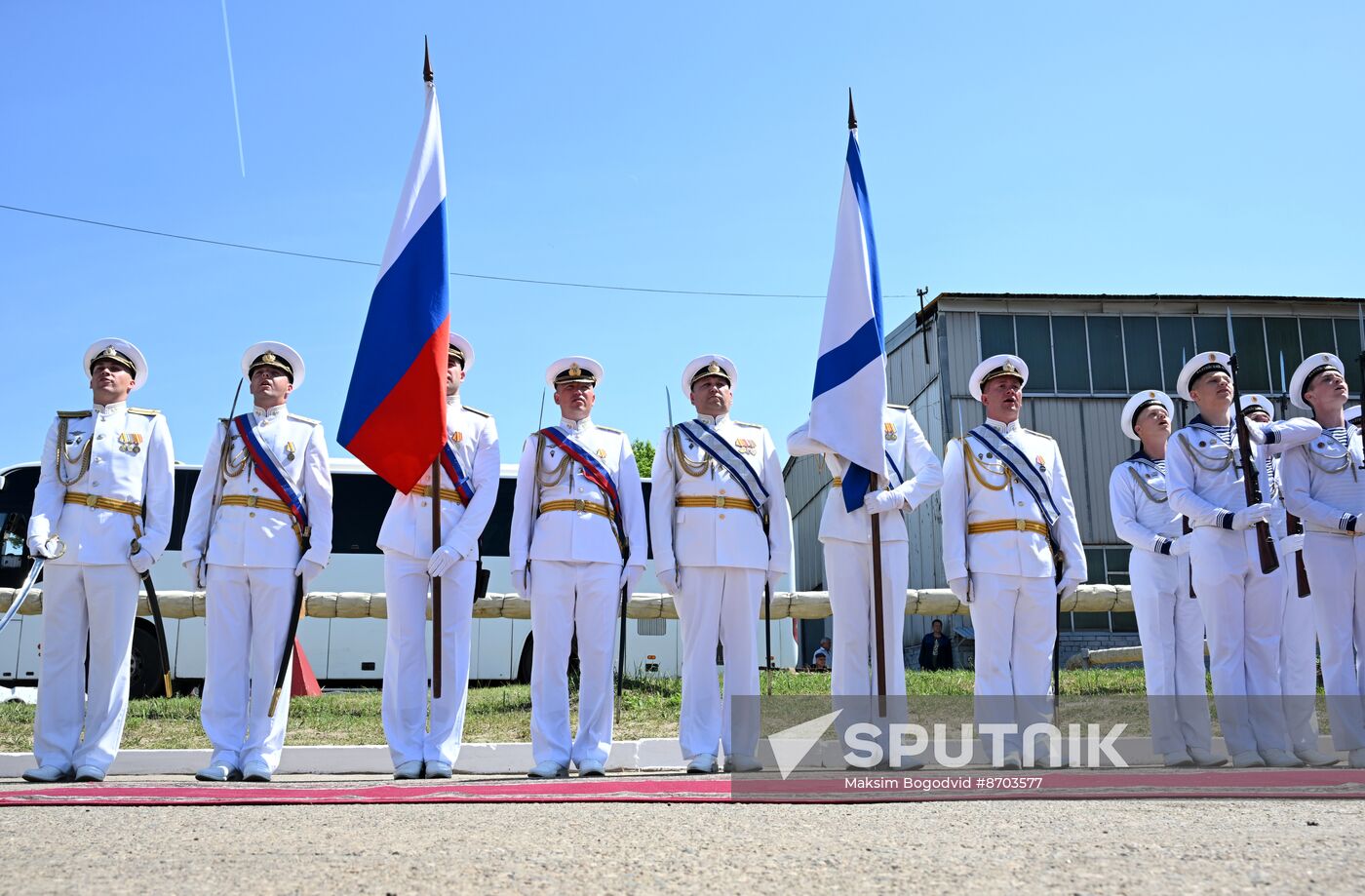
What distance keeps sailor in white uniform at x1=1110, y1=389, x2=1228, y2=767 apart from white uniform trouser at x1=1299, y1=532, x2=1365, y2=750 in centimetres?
62

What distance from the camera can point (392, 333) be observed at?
6844 mm

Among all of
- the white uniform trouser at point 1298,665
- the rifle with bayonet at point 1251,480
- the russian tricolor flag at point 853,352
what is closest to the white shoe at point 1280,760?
the white uniform trouser at point 1298,665

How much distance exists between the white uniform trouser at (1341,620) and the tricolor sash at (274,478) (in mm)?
5303

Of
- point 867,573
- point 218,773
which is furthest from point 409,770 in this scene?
point 867,573

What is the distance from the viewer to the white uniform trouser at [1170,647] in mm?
7055

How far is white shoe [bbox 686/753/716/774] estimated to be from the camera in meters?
6.37

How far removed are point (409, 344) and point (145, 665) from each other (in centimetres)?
1049

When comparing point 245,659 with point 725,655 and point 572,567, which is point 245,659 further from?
point 725,655

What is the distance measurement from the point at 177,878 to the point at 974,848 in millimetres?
2021

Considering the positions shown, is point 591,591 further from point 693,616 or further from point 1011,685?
point 1011,685

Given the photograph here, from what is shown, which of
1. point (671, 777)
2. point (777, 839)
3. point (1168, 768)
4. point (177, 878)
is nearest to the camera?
point (177, 878)

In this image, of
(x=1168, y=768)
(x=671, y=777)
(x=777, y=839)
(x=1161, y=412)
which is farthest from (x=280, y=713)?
(x=1161, y=412)

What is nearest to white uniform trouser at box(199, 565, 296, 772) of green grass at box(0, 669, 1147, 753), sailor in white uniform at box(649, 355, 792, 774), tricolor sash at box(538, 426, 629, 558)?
tricolor sash at box(538, 426, 629, 558)

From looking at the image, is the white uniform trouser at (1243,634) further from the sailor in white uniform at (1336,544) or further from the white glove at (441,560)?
the white glove at (441,560)
